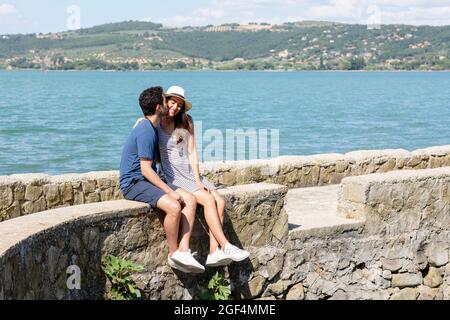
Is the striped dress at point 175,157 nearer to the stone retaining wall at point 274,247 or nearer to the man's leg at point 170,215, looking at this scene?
the stone retaining wall at point 274,247

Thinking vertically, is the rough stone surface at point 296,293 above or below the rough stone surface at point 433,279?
above

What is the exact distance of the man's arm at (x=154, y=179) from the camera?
682 centimetres

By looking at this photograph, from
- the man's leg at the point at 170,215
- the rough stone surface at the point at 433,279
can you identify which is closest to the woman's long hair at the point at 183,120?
the man's leg at the point at 170,215

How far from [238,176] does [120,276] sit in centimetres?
410

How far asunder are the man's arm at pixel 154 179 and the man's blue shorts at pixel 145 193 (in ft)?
0.11

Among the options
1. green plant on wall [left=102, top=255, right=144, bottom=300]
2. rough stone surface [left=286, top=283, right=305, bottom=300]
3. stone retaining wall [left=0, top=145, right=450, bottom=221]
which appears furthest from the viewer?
stone retaining wall [left=0, top=145, right=450, bottom=221]

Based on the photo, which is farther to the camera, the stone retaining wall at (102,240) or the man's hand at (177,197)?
the man's hand at (177,197)

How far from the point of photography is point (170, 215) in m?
6.71

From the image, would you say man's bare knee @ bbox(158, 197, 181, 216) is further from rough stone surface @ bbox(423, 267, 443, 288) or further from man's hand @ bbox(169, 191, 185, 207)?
rough stone surface @ bbox(423, 267, 443, 288)

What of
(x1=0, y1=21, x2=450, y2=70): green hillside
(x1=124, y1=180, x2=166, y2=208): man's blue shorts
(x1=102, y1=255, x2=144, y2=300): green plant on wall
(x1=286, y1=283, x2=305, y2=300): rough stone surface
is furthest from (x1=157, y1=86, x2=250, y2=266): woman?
(x1=0, y1=21, x2=450, y2=70): green hillside

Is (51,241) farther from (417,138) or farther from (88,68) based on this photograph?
(88,68)

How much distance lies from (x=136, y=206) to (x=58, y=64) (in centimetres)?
15581

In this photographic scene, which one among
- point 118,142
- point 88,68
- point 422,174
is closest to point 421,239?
point 422,174

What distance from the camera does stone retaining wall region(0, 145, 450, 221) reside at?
856cm
